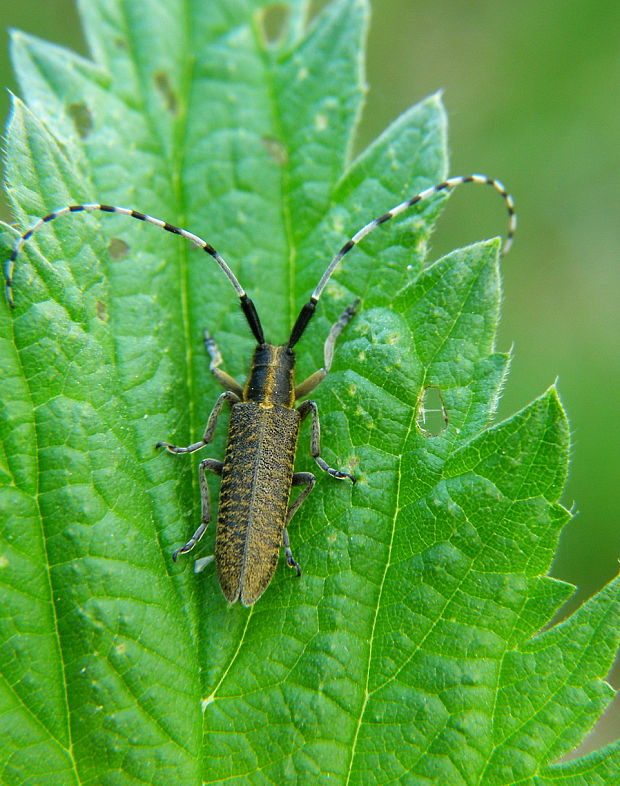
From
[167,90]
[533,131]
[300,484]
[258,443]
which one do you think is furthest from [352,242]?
[533,131]

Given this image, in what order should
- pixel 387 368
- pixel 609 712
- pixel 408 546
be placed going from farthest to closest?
pixel 609 712 → pixel 387 368 → pixel 408 546

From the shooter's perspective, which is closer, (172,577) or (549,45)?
(172,577)

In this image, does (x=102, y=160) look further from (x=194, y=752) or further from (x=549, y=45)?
(x=549, y=45)

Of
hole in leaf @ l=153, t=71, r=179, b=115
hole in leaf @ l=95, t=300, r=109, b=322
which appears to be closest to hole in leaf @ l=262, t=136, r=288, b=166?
hole in leaf @ l=153, t=71, r=179, b=115

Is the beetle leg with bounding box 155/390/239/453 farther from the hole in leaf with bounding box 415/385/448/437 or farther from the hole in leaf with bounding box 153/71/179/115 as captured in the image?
the hole in leaf with bounding box 153/71/179/115

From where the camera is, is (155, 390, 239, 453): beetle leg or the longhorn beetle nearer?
the longhorn beetle

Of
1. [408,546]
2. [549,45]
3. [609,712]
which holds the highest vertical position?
[549,45]

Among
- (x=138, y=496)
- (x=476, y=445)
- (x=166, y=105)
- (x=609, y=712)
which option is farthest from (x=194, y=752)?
(x=609, y=712)

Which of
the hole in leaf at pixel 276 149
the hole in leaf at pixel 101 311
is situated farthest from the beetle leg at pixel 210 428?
the hole in leaf at pixel 276 149

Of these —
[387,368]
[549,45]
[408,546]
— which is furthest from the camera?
[549,45]
